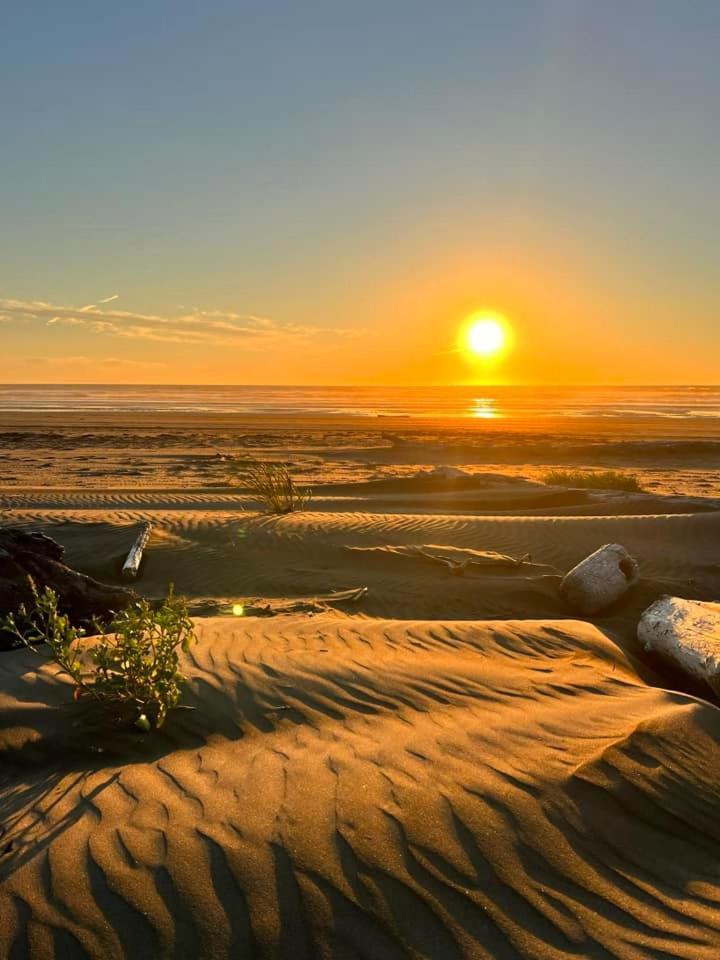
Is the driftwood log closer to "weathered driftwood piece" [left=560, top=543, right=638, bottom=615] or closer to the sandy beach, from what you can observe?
the sandy beach

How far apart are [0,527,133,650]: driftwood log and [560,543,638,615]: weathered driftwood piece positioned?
3934 mm

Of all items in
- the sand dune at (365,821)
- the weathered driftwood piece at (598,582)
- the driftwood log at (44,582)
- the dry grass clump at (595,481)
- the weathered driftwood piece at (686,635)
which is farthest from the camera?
the dry grass clump at (595,481)

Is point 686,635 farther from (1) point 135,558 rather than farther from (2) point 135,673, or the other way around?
(1) point 135,558

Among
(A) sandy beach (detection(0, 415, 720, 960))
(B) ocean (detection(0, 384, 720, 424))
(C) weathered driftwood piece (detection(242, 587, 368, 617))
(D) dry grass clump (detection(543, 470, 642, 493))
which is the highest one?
(B) ocean (detection(0, 384, 720, 424))

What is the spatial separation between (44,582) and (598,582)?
15.4ft

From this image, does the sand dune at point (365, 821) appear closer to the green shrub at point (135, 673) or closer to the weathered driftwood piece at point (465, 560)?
the green shrub at point (135, 673)

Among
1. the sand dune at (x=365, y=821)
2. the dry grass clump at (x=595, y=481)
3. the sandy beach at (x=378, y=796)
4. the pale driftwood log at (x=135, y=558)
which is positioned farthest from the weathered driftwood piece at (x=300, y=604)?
the dry grass clump at (x=595, y=481)

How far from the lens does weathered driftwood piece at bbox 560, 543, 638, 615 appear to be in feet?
22.1

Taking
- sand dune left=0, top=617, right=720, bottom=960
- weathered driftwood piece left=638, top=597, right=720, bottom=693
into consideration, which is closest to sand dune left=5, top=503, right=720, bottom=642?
weathered driftwood piece left=638, top=597, right=720, bottom=693

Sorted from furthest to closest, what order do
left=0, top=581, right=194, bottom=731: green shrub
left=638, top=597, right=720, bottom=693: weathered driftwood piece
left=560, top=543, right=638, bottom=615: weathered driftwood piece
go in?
left=560, top=543, right=638, bottom=615: weathered driftwood piece → left=638, top=597, right=720, bottom=693: weathered driftwood piece → left=0, top=581, right=194, bottom=731: green shrub

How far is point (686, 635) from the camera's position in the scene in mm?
5055

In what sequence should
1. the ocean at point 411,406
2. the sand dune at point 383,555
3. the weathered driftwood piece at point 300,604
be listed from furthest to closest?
the ocean at point 411,406 → the sand dune at point 383,555 → the weathered driftwood piece at point 300,604

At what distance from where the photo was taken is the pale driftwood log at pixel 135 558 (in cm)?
781

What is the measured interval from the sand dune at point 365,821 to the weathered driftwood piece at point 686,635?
2.10 feet
